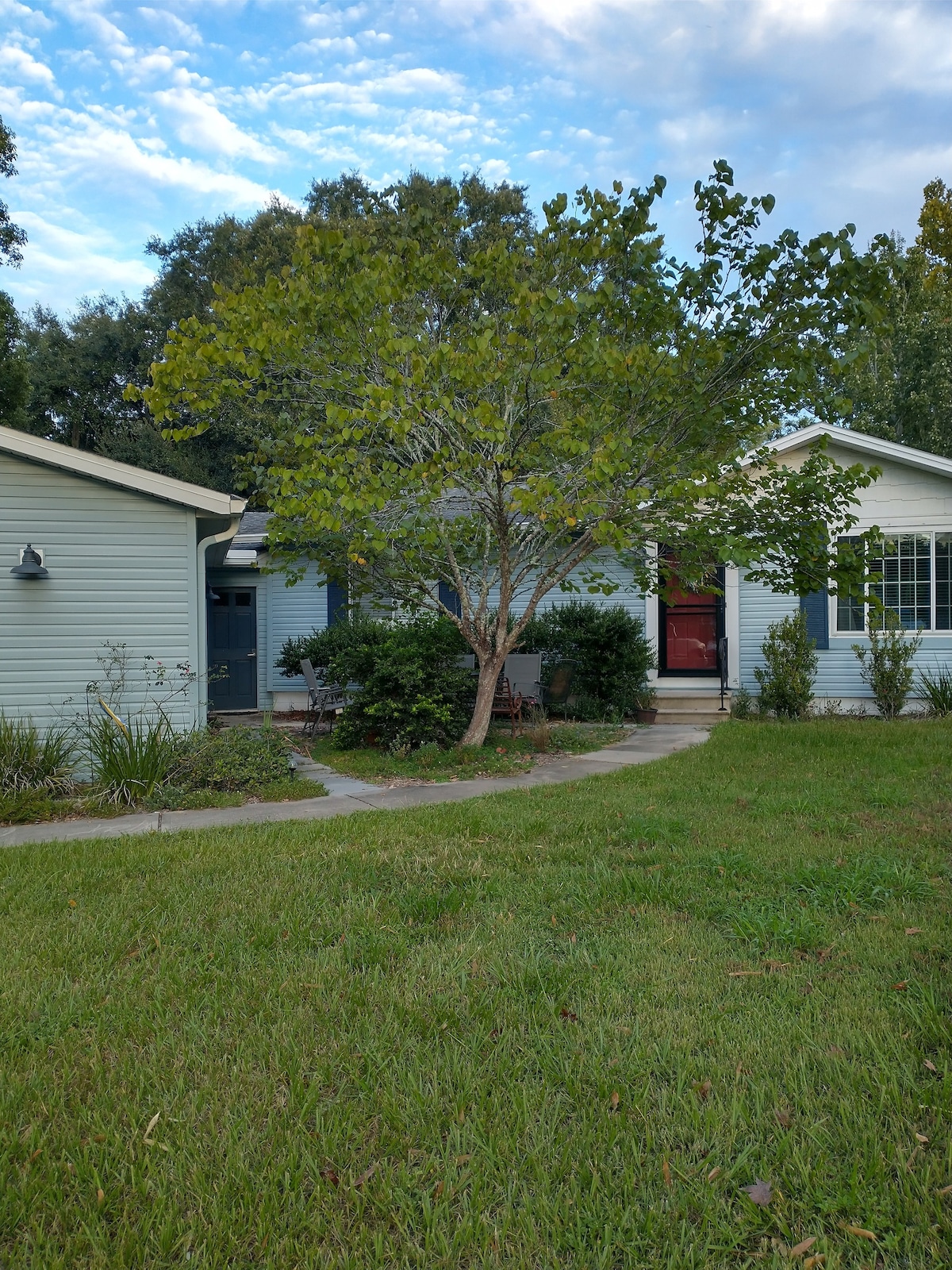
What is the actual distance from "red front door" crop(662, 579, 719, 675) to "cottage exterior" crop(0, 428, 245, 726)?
7.84m

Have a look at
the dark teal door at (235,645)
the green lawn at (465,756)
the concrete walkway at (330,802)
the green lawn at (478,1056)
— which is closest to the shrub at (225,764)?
the concrete walkway at (330,802)

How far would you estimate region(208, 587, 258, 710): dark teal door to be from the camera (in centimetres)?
1441

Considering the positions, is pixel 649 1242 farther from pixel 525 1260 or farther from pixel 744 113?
pixel 744 113

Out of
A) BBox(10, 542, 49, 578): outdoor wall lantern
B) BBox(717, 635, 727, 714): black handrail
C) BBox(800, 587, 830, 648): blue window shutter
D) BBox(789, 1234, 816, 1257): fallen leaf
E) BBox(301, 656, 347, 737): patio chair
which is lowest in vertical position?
BBox(789, 1234, 816, 1257): fallen leaf

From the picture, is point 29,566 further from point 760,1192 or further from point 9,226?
point 9,226

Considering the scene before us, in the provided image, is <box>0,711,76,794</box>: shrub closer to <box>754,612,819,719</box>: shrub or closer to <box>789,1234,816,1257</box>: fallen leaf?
<box>789,1234,816,1257</box>: fallen leaf

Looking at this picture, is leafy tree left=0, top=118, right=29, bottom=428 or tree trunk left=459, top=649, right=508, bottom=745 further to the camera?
leafy tree left=0, top=118, right=29, bottom=428

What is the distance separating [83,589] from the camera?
779 centimetres

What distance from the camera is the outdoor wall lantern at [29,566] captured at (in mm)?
7500

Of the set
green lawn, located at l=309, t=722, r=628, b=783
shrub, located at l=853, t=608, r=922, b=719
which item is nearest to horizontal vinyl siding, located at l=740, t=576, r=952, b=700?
shrub, located at l=853, t=608, r=922, b=719

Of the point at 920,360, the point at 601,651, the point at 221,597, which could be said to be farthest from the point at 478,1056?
the point at 920,360

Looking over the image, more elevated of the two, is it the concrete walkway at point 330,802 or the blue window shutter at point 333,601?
the blue window shutter at point 333,601

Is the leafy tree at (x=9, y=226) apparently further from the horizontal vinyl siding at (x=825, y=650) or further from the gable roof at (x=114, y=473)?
the horizontal vinyl siding at (x=825, y=650)

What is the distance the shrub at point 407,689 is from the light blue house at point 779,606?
2317mm
